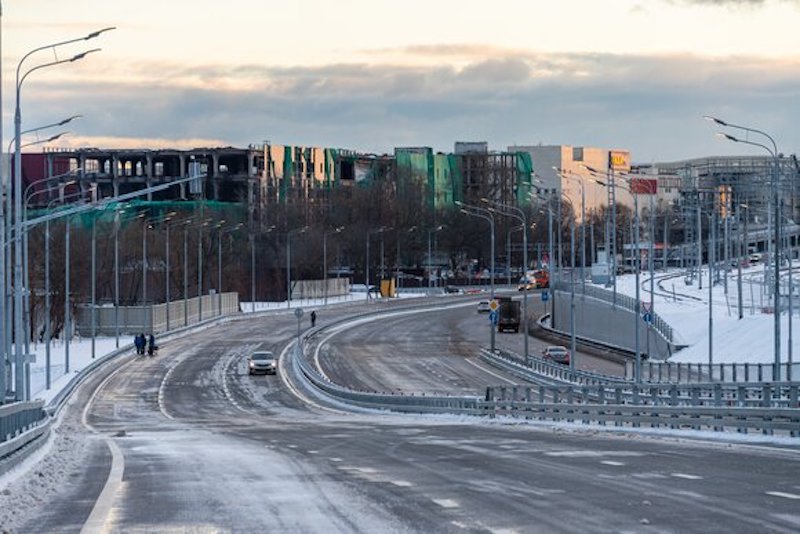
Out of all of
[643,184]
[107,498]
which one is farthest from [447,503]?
[643,184]

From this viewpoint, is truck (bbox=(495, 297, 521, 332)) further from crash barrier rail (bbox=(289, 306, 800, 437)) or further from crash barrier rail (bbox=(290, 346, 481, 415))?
crash barrier rail (bbox=(289, 306, 800, 437))

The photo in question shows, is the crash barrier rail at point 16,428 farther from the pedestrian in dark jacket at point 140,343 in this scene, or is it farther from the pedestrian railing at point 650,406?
the pedestrian in dark jacket at point 140,343

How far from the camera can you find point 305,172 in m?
200

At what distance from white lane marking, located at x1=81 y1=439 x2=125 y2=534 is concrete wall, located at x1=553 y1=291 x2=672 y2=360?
205ft

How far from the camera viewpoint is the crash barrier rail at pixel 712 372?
46750 millimetres

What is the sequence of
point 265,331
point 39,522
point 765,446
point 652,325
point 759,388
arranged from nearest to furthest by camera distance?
point 39,522 < point 765,446 < point 759,388 < point 652,325 < point 265,331

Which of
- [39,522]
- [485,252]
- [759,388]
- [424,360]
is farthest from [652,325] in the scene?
[485,252]

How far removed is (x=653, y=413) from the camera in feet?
115

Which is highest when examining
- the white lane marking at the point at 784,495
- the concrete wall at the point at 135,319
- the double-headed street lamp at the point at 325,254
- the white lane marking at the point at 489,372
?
the double-headed street lamp at the point at 325,254

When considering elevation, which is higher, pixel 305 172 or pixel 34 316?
pixel 305 172

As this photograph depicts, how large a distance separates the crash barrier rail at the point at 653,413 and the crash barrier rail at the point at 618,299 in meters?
36.2

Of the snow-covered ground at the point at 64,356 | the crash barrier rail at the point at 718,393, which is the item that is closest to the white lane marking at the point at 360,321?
the snow-covered ground at the point at 64,356

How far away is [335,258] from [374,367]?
87586mm

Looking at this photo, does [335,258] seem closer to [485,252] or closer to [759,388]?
[485,252]
